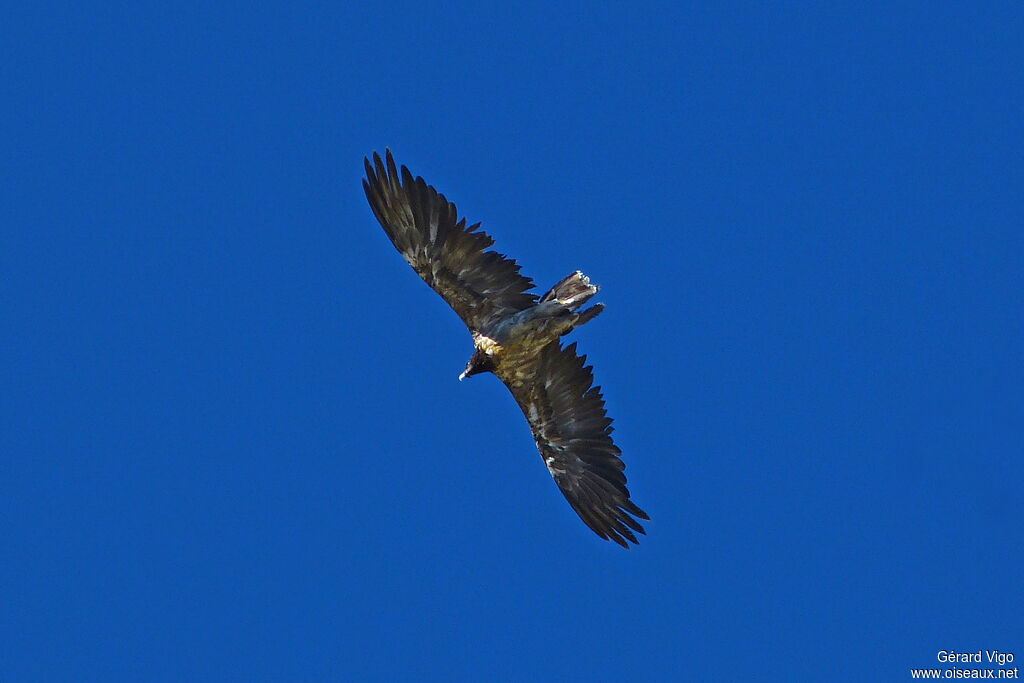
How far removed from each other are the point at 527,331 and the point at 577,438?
2336 millimetres

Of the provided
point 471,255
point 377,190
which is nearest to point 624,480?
point 471,255

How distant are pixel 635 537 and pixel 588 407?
217 centimetres

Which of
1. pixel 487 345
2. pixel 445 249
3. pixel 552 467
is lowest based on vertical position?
pixel 552 467

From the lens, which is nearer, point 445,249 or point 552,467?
point 445,249

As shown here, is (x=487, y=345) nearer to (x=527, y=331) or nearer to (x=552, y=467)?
(x=527, y=331)

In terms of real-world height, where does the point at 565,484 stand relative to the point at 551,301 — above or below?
below

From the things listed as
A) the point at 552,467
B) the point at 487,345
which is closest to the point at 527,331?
the point at 487,345

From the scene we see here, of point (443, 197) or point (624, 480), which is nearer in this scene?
point (443, 197)

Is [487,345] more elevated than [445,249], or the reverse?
[445,249]

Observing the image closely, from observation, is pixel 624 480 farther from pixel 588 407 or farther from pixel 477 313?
pixel 477 313

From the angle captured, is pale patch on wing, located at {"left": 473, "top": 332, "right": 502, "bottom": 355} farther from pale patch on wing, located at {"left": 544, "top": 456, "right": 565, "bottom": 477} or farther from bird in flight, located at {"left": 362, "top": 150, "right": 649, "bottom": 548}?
pale patch on wing, located at {"left": 544, "top": 456, "right": 565, "bottom": 477}

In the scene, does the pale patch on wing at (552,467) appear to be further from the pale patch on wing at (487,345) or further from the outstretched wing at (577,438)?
the pale patch on wing at (487,345)

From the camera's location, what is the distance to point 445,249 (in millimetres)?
20047

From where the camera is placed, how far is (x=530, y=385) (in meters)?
21.2
